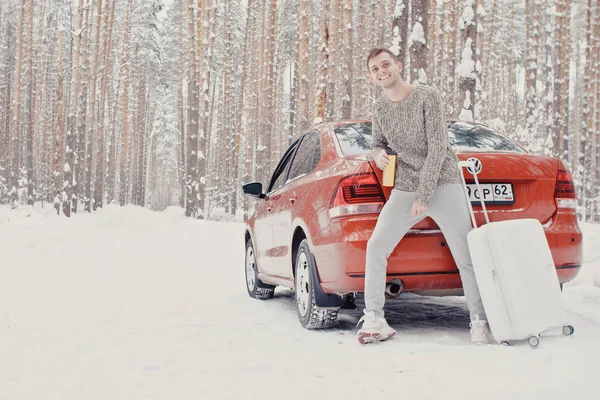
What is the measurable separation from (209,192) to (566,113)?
1827 centimetres

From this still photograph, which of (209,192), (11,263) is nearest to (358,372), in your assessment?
(11,263)

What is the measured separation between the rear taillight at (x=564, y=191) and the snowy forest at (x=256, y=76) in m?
4.87

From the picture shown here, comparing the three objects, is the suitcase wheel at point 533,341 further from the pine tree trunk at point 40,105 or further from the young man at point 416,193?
the pine tree trunk at point 40,105

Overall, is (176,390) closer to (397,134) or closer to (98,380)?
(98,380)

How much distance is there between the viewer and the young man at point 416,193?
368cm

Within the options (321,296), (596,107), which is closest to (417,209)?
(321,296)

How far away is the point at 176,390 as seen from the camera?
2943 millimetres

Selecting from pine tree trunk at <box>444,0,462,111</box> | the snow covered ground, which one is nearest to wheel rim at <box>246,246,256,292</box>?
the snow covered ground

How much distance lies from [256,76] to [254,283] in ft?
85.9

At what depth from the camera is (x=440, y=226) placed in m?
3.78

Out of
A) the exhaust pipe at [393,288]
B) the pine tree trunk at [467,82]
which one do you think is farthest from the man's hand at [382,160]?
the pine tree trunk at [467,82]

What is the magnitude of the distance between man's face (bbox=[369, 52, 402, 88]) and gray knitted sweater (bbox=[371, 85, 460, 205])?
145 millimetres

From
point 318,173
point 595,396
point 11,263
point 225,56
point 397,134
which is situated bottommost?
point 11,263

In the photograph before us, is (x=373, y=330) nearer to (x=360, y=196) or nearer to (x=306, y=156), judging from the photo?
(x=360, y=196)
